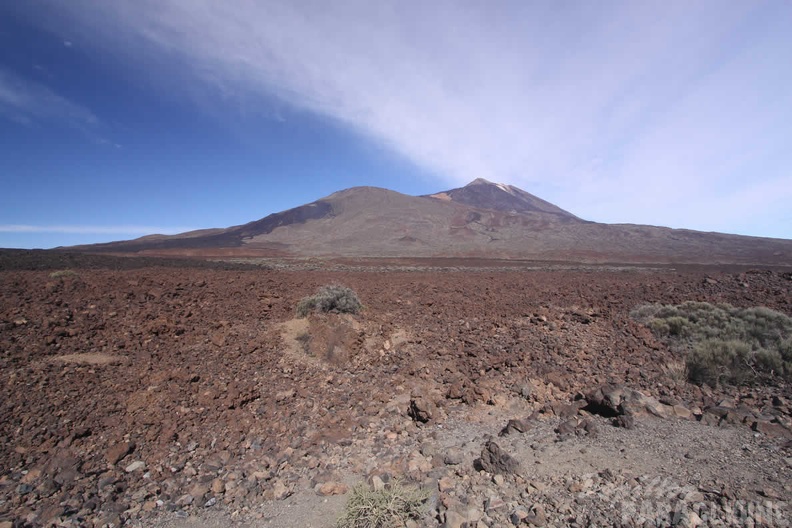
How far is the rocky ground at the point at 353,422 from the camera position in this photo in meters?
3.20

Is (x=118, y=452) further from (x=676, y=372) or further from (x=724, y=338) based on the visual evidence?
(x=724, y=338)

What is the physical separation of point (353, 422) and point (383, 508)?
70.2 inches

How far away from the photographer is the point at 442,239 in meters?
69.1

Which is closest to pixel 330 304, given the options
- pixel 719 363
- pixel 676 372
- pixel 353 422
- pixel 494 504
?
pixel 353 422

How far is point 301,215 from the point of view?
91.5 metres

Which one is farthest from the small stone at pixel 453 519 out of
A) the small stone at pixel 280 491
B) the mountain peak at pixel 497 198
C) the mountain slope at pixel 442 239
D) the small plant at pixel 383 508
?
the mountain peak at pixel 497 198

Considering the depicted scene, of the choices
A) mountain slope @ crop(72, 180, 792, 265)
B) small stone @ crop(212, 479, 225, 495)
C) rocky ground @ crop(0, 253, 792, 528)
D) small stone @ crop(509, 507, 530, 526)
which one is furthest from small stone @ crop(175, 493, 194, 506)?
mountain slope @ crop(72, 180, 792, 265)

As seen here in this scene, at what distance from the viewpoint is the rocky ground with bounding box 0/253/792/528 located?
320cm

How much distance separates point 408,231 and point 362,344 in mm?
66214

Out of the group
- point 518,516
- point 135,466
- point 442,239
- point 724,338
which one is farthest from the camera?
point 442,239

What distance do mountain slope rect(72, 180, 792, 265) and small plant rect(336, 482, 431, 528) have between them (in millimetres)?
48288

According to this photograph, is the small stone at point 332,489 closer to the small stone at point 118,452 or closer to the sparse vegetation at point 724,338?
the small stone at point 118,452

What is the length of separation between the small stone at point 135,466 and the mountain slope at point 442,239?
4745 cm

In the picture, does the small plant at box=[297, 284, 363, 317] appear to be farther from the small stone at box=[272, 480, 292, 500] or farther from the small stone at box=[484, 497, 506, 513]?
the small stone at box=[484, 497, 506, 513]
